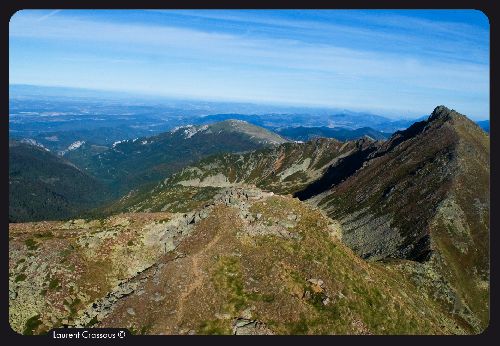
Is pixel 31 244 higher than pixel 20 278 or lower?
higher

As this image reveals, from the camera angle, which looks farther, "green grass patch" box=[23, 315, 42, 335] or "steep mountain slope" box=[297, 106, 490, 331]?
"steep mountain slope" box=[297, 106, 490, 331]

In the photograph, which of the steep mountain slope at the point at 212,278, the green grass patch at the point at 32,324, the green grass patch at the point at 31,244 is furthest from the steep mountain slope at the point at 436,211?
the green grass patch at the point at 31,244

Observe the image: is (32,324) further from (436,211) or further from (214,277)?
(436,211)

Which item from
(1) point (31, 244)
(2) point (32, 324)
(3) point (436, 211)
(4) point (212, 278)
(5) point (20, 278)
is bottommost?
(3) point (436, 211)

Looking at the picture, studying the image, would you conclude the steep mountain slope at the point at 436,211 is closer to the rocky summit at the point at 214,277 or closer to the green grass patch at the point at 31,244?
the rocky summit at the point at 214,277

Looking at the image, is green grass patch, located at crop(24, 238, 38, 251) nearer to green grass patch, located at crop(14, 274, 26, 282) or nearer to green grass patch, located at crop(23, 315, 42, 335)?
green grass patch, located at crop(14, 274, 26, 282)

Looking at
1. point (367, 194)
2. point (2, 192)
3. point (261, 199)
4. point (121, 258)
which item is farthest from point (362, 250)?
point (2, 192)

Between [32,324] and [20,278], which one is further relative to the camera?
Answer: [20,278]

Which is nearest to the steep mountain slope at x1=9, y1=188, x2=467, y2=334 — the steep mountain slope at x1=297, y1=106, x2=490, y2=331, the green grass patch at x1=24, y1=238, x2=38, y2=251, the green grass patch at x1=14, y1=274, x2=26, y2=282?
the green grass patch at x1=14, y1=274, x2=26, y2=282

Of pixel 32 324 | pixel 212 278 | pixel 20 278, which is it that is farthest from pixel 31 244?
pixel 212 278
